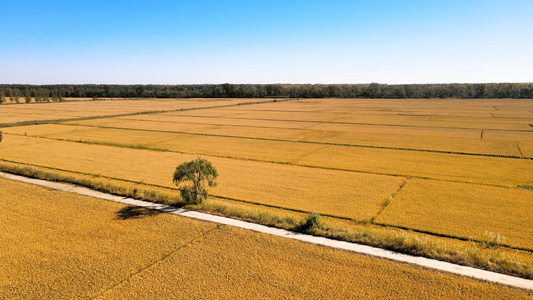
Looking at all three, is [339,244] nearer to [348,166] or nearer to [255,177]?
[255,177]

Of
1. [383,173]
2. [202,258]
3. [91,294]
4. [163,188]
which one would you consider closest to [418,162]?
[383,173]

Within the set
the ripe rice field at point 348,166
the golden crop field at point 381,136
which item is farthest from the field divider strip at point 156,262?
the golden crop field at point 381,136

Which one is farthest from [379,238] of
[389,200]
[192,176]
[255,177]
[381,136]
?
[381,136]

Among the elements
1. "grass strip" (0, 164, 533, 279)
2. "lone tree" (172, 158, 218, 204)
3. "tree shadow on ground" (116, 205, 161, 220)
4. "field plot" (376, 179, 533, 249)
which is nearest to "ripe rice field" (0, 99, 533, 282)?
"field plot" (376, 179, 533, 249)

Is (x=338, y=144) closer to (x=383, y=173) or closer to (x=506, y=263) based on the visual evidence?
(x=383, y=173)

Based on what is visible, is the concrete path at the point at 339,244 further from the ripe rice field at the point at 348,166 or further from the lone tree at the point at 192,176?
the ripe rice field at the point at 348,166

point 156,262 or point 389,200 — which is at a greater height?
point 156,262

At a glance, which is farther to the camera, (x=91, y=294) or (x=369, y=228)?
(x=369, y=228)

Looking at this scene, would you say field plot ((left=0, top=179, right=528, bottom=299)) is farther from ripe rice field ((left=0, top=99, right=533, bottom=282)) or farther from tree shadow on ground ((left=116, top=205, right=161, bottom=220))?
ripe rice field ((left=0, top=99, right=533, bottom=282))
